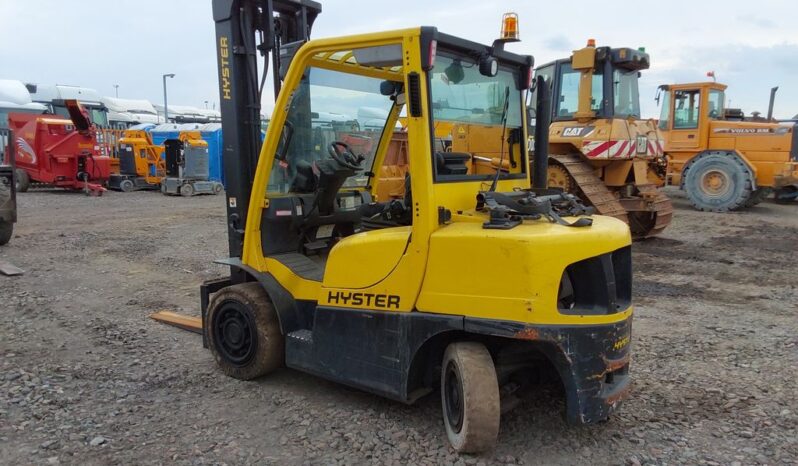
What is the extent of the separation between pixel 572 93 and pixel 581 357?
26.4 feet

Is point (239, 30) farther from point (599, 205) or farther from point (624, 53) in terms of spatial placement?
point (624, 53)

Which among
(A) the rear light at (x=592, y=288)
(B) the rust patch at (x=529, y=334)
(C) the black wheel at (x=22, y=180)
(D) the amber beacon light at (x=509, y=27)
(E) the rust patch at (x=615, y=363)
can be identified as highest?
(D) the amber beacon light at (x=509, y=27)

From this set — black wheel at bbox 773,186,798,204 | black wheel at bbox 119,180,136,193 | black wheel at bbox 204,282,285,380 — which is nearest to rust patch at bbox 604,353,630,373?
black wheel at bbox 204,282,285,380

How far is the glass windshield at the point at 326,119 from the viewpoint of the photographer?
13.1 ft

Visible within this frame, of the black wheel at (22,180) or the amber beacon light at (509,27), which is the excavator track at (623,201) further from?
the black wheel at (22,180)

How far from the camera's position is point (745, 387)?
4.12m

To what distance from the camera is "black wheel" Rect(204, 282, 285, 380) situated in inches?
160

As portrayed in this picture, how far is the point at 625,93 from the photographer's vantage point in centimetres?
1013

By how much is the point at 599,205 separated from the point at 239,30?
255 inches

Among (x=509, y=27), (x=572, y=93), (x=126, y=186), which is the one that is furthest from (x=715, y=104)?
(x=126, y=186)

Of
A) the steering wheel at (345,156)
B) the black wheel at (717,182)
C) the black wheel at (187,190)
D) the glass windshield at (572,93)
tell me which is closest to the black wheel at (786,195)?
the black wheel at (717,182)

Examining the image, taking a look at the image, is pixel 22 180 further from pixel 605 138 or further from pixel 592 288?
pixel 592 288

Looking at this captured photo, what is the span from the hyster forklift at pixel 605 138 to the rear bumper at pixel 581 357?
6.34m

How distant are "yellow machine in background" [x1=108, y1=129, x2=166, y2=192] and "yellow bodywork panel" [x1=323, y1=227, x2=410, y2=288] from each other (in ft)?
56.7
